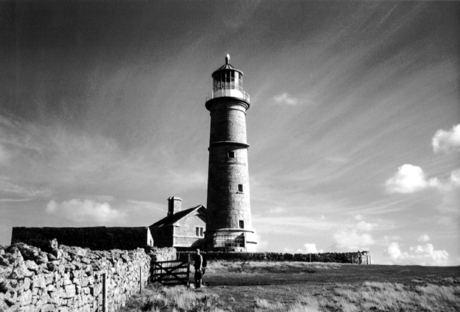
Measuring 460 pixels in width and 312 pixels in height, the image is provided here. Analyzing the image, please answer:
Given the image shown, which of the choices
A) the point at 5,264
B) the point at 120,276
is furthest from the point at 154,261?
the point at 5,264

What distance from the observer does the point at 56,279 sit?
744cm

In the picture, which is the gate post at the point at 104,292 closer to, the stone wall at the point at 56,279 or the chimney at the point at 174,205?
the stone wall at the point at 56,279

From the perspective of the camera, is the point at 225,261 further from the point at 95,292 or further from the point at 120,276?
the point at 95,292

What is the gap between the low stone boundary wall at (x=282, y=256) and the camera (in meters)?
32.4

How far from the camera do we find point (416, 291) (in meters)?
16.6

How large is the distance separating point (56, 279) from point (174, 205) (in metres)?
42.3

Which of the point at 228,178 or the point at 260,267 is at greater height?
the point at 228,178

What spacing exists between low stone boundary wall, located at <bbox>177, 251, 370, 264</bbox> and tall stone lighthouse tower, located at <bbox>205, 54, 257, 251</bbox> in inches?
77.3

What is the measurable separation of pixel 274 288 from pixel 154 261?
5.68m

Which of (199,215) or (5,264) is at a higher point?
(199,215)

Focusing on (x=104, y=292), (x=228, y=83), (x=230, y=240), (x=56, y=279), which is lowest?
(x=104, y=292)

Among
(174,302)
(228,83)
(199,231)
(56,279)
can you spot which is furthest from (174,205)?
(56,279)

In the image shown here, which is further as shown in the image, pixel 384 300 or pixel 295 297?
pixel 295 297

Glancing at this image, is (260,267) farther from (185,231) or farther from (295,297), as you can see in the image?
(185,231)
